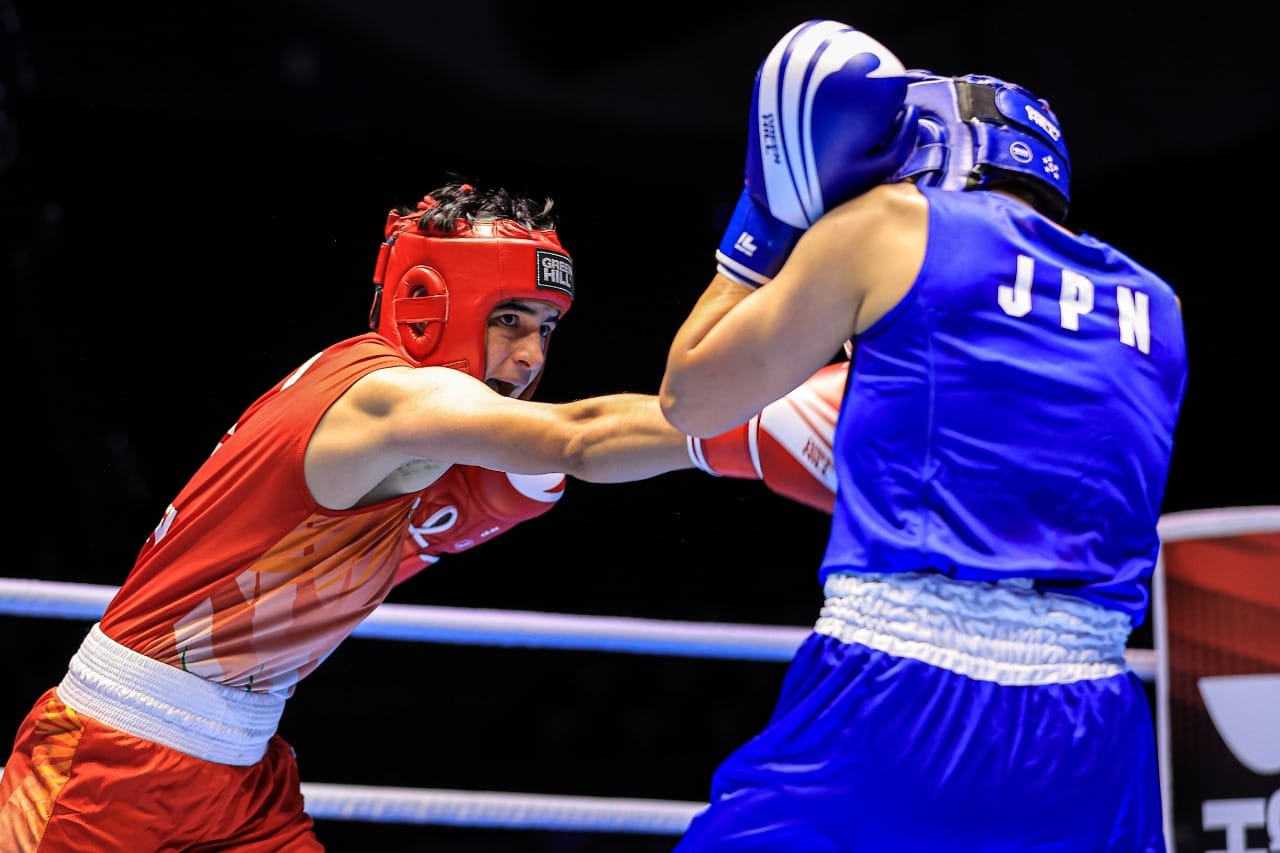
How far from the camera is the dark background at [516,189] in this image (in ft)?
14.1

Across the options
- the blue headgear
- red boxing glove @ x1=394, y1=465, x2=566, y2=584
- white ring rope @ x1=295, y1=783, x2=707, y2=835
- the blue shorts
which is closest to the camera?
the blue shorts

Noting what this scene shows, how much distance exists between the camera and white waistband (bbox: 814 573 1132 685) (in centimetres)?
133

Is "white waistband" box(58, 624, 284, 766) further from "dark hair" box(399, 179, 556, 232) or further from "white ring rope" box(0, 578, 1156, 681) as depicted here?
"dark hair" box(399, 179, 556, 232)

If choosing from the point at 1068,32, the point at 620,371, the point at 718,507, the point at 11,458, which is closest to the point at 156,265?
the point at 11,458

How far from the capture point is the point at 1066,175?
5.01ft

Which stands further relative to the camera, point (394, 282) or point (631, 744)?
point (631, 744)

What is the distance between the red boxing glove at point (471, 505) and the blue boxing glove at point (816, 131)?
96cm

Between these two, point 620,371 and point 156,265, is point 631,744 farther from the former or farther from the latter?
point 156,265

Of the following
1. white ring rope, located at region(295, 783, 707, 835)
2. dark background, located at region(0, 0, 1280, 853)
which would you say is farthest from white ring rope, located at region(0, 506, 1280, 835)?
dark background, located at region(0, 0, 1280, 853)

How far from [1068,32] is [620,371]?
6.62 feet

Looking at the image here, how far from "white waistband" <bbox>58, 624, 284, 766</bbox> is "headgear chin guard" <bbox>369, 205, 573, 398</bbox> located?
601 millimetres

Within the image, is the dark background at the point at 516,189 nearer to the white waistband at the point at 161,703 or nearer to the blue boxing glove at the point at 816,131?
the white waistband at the point at 161,703

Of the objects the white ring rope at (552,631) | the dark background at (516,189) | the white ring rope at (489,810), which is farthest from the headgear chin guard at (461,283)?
the dark background at (516,189)

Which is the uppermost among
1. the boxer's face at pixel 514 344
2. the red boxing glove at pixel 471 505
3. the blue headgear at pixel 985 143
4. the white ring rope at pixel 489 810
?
the blue headgear at pixel 985 143
